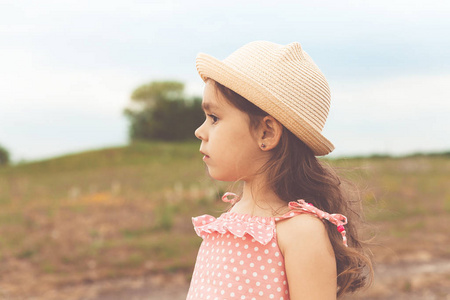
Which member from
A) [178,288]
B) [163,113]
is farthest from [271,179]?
[163,113]

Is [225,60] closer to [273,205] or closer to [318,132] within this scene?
[318,132]

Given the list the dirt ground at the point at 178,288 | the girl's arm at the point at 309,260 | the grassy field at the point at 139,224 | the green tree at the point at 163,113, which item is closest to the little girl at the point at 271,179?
the girl's arm at the point at 309,260

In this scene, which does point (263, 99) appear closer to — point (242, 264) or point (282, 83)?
point (282, 83)

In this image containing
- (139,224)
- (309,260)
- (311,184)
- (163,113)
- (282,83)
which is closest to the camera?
(309,260)

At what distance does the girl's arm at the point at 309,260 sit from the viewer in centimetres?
152

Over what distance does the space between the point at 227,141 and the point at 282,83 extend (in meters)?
0.26

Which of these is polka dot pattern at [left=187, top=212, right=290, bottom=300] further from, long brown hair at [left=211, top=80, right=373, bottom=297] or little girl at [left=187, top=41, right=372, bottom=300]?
long brown hair at [left=211, top=80, right=373, bottom=297]

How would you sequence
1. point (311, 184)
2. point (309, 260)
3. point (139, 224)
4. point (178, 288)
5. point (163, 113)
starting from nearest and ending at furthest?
point (309, 260)
point (311, 184)
point (178, 288)
point (139, 224)
point (163, 113)

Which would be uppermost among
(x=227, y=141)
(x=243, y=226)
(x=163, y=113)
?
(x=163, y=113)

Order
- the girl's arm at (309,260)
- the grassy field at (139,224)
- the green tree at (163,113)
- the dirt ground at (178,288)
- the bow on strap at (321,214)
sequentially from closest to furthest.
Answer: the girl's arm at (309,260), the bow on strap at (321,214), the dirt ground at (178,288), the grassy field at (139,224), the green tree at (163,113)

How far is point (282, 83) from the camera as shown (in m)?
1.64

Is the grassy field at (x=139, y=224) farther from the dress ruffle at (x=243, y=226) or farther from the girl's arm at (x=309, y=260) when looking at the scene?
the girl's arm at (x=309, y=260)

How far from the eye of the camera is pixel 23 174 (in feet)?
55.6

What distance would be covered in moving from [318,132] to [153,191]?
8.52 metres
